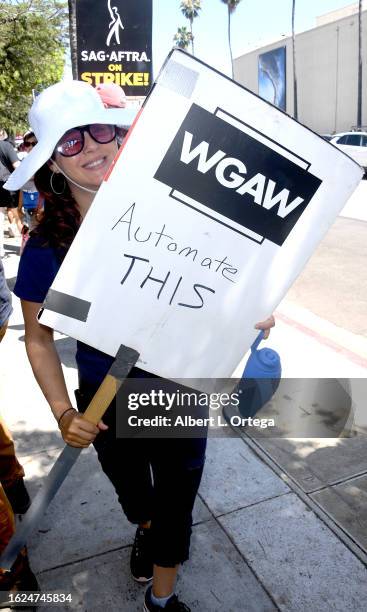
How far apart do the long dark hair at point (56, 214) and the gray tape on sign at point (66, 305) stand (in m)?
0.32

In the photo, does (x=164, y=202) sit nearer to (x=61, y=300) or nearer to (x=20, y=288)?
(x=61, y=300)

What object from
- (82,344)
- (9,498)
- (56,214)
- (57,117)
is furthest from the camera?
(9,498)

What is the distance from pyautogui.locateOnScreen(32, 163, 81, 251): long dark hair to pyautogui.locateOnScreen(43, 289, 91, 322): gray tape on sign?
32cm

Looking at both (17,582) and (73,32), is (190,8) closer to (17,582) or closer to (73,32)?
(73,32)

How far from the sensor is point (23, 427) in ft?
11.0

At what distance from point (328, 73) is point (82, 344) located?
40.9 meters

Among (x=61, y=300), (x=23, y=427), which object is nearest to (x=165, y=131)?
(x=61, y=300)

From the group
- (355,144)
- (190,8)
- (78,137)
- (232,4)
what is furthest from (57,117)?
(190,8)

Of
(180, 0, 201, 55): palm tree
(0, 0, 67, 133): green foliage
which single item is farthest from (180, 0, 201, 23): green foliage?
(0, 0, 67, 133): green foliage

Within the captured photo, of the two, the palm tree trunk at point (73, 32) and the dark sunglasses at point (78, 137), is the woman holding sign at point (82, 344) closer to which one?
the dark sunglasses at point (78, 137)

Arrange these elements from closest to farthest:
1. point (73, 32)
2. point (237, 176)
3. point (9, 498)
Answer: point (237, 176), point (9, 498), point (73, 32)

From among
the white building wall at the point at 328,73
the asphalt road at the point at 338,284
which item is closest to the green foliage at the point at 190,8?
the white building wall at the point at 328,73

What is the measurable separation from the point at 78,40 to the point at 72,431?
15.3 feet

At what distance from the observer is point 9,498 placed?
8.42ft
